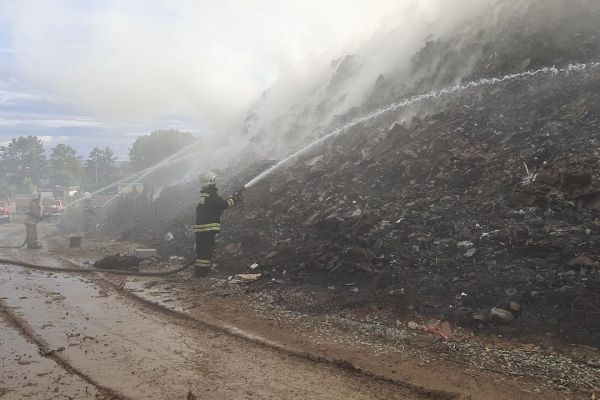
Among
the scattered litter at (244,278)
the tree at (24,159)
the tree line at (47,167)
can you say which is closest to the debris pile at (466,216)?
the scattered litter at (244,278)

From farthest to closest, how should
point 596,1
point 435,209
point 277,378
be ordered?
point 596,1 → point 435,209 → point 277,378

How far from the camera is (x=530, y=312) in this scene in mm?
4902

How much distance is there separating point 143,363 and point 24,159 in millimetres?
66592

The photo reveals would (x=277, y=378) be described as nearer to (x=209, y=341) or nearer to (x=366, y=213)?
(x=209, y=341)

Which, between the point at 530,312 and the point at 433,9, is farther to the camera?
the point at 433,9

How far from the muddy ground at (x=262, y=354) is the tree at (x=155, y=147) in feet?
130

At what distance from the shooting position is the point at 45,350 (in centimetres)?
486

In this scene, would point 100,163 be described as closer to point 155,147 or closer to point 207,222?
point 155,147

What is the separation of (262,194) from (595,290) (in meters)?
7.57

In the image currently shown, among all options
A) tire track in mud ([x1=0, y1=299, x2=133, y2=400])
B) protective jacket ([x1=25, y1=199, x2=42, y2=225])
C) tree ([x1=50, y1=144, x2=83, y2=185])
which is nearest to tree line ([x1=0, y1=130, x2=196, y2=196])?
tree ([x1=50, y1=144, x2=83, y2=185])

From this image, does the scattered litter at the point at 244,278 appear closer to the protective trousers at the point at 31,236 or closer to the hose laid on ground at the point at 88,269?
the hose laid on ground at the point at 88,269

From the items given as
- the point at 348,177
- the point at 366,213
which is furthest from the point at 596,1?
the point at 366,213

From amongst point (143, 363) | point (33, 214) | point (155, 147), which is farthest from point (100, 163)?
point (143, 363)

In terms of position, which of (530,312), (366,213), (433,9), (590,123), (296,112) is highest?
(433,9)
